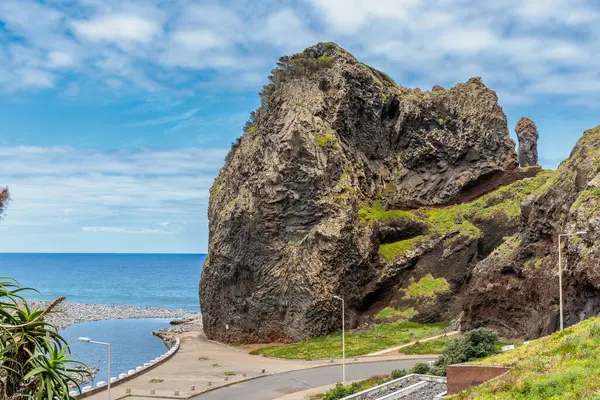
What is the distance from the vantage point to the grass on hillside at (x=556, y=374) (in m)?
14.8

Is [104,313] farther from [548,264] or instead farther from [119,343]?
[548,264]

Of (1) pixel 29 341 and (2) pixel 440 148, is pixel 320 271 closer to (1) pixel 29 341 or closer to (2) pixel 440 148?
(2) pixel 440 148

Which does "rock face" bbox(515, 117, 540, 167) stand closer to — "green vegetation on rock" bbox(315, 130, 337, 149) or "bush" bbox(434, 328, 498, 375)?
"green vegetation on rock" bbox(315, 130, 337, 149)

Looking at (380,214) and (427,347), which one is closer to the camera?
(427,347)

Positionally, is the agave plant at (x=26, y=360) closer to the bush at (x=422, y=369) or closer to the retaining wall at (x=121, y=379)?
the retaining wall at (x=121, y=379)

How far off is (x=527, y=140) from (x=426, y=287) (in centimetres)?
6434

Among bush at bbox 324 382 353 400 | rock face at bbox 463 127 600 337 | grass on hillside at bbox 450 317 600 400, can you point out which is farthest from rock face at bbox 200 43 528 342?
grass on hillside at bbox 450 317 600 400

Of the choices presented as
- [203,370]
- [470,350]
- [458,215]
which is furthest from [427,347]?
[458,215]

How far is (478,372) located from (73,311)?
104441 millimetres

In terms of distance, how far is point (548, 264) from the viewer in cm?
4309

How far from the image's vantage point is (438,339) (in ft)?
170

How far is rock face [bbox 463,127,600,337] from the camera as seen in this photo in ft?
117

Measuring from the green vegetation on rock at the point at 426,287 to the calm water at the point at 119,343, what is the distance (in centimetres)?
3093

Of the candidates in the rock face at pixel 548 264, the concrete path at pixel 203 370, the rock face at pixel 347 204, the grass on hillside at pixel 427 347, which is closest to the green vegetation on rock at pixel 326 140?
the rock face at pixel 347 204
